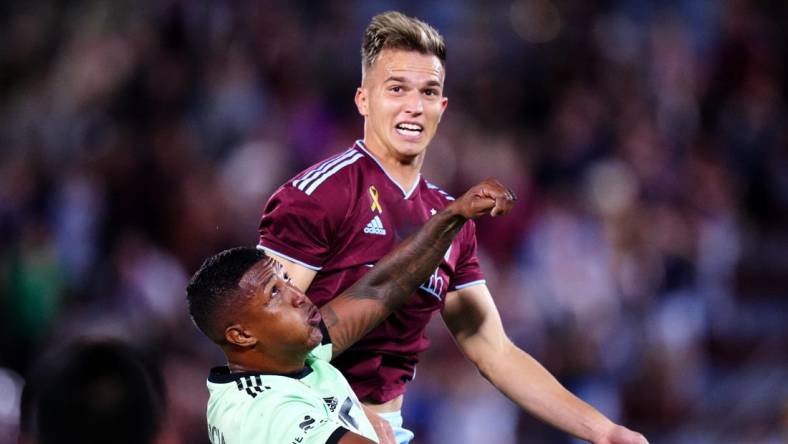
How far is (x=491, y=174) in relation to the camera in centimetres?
981

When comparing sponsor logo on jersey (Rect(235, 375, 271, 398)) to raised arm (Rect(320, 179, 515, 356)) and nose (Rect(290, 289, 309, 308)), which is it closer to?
nose (Rect(290, 289, 309, 308))

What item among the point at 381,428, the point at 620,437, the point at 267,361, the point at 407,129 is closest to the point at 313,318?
the point at 267,361

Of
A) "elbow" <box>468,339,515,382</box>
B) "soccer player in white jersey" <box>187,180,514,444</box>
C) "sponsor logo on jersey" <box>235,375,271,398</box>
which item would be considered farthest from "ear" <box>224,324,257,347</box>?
"elbow" <box>468,339,515,382</box>

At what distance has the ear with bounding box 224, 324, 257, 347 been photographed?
151 inches

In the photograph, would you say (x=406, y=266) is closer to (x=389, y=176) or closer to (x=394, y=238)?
(x=394, y=238)

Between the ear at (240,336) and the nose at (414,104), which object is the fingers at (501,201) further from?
the ear at (240,336)

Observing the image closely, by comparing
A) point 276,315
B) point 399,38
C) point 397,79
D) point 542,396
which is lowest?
point 542,396

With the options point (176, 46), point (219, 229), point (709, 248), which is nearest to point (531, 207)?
point (709, 248)

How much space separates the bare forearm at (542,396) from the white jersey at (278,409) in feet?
3.61

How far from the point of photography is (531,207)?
9.67m

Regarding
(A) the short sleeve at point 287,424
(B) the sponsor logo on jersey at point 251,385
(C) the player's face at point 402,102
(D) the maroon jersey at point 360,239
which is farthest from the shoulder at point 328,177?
(A) the short sleeve at point 287,424

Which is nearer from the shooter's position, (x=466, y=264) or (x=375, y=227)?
(x=375, y=227)

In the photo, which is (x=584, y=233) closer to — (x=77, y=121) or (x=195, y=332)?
(x=195, y=332)

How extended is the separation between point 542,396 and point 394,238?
0.88 meters
